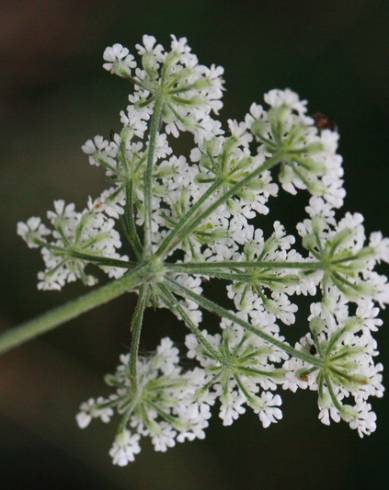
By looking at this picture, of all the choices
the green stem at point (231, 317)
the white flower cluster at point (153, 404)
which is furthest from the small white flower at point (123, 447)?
the green stem at point (231, 317)

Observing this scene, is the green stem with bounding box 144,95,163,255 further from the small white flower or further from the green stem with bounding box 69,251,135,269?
the small white flower

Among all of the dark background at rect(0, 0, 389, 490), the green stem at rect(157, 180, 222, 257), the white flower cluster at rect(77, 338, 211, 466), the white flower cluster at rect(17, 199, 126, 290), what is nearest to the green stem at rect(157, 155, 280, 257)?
the green stem at rect(157, 180, 222, 257)

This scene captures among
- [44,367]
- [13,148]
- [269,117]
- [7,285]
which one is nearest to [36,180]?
[13,148]

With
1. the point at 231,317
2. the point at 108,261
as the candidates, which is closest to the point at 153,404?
the point at 231,317

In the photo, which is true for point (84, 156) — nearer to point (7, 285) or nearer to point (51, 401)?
point (7, 285)

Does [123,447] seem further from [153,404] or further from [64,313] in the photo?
[64,313]

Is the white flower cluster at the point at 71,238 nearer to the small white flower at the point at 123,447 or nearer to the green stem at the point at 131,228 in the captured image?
the green stem at the point at 131,228
